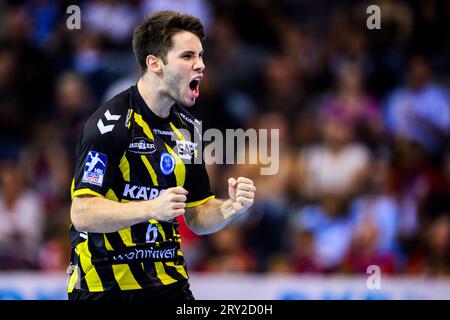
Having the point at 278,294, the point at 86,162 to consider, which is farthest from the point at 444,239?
the point at 86,162

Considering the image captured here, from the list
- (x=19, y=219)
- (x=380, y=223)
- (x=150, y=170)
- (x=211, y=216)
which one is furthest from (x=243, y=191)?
(x=19, y=219)

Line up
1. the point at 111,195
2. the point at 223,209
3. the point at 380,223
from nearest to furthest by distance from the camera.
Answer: the point at 111,195 → the point at 223,209 → the point at 380,223

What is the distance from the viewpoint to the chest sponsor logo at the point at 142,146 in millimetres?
5700

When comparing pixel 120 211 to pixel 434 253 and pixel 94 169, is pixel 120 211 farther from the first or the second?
pixel 434 253

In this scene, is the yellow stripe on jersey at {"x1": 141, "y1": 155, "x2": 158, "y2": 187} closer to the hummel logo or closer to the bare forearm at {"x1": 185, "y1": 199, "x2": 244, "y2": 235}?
the hummel logo

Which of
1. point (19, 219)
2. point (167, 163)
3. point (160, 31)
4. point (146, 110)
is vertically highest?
point (160, 31)

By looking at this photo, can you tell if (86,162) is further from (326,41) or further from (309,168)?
(326,41)

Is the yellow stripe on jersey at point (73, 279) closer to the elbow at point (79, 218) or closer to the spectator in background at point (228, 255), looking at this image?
the elbow at point (79, 218)

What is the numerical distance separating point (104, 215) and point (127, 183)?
1.55 feet

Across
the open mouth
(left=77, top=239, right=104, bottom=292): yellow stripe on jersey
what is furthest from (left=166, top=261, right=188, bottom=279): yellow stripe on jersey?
the open mouth

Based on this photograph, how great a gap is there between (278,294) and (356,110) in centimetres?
314

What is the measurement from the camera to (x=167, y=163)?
587cm

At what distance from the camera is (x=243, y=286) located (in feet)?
31.6

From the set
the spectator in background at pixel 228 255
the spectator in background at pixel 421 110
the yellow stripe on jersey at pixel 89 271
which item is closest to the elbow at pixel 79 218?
the yellow stripe on jersey at pixel 89 271
